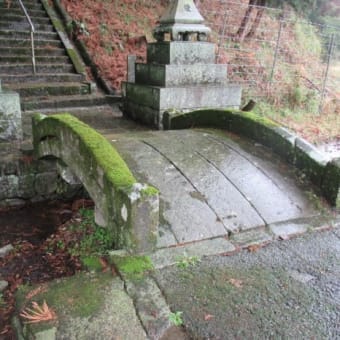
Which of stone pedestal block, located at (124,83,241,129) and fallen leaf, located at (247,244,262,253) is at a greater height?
stone pedestal block, located at (124,83,241,129)

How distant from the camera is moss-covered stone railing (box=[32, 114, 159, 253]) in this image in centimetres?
298

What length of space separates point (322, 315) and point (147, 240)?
1.40m

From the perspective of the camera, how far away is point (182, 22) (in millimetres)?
5891

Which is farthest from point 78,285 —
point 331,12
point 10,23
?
point 331,12

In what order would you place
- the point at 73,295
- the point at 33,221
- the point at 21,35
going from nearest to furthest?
the point at 73,295 < the point at 33,221 < the point at 21,35

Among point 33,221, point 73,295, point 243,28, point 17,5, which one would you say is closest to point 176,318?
point 73,295

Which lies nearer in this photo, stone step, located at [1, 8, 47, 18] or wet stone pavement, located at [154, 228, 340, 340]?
wet stone pavement, located at [154, 228, 340, 340]

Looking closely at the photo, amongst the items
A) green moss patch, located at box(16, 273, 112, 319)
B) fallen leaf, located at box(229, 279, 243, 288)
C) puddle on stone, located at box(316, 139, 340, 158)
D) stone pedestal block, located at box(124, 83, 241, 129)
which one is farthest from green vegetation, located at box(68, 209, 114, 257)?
puddle on stone, located at box(316, 139, 340, 158)

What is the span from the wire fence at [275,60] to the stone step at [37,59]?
4.20 m

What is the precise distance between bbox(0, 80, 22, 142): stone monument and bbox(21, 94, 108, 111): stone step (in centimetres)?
206

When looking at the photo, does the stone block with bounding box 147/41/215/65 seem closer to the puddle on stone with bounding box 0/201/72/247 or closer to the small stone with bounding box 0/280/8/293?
the puddle on stone with bounding box 0/201/72/247

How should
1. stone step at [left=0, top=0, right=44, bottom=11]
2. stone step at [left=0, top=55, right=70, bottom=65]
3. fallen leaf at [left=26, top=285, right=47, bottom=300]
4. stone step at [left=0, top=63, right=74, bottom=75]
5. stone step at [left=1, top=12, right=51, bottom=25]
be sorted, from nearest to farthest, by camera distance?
fallen leaf at [left=26, top=285, right=47, bottom=300]
stone step at [left=0, top=63, right=74, bottom=75]
stone step at [left=0, top=55, right=70, bottom=65]
stone step at [left=1, top=12, right=51, bottom=25]
stone step at [left=0, top=0, right=44, bottom=11]

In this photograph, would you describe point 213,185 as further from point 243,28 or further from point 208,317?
point 243,28

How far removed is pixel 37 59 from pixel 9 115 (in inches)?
156
